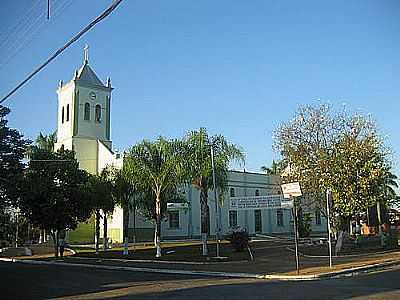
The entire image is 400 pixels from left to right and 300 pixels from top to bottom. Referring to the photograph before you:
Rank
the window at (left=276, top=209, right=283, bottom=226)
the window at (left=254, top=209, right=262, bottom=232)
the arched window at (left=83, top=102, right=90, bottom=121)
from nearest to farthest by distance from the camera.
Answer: the arched window at (left=83, top=102, right=90, bottom=121)
the window at (left=254, top=209, right=262, bottom=232)
the window at (left=276, top=209, right=283, bottom=226)

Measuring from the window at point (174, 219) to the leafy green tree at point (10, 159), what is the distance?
2665cm

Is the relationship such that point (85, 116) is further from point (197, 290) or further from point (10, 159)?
point (197, 290)

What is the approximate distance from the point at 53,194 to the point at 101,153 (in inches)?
1082

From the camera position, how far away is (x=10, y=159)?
37.0 metres

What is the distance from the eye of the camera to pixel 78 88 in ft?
211

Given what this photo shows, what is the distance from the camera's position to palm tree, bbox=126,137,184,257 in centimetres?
3275

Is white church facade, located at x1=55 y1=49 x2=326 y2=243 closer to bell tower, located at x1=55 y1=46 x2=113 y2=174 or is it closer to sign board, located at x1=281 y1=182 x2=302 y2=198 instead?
bell tower, located at x1=55 y1=46 x2=113 y2=174

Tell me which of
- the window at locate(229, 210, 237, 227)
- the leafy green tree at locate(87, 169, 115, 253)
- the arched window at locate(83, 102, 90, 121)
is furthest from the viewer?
the window at locate(229, 210, 237, 227)

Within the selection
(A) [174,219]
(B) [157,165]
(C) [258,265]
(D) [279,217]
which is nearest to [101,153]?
(A) [174,219]

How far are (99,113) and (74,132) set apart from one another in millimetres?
4581

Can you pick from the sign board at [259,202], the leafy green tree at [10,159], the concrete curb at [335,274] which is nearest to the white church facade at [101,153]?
the leafy green tree at [10,159]

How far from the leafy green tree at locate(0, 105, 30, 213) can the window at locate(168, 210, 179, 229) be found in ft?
87.4

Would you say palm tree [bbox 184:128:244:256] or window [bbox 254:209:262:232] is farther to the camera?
window [bbox 254:209:262:232]

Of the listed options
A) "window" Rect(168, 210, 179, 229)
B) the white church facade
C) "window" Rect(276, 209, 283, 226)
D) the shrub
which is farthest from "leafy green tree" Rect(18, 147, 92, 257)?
"window" Rect(276, 209, 283, 226)
